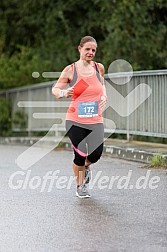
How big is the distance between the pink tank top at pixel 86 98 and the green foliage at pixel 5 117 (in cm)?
1431

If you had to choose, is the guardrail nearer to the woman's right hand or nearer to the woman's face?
the woman's face

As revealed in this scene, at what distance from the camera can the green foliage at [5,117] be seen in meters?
24.7

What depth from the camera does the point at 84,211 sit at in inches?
372

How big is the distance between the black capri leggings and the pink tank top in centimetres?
7

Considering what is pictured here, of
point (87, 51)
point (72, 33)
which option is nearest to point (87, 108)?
point (87, 51)

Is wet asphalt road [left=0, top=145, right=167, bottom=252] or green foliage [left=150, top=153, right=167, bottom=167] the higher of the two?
wet asphalt road [left=0, top=145, right=167, bottom=252]

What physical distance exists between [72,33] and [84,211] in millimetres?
17896

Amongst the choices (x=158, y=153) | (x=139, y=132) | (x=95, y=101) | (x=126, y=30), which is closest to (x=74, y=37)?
(x=126, y=30)

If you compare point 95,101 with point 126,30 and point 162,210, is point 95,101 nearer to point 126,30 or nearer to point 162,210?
point 162,210

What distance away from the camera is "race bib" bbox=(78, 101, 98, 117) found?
1033 cm

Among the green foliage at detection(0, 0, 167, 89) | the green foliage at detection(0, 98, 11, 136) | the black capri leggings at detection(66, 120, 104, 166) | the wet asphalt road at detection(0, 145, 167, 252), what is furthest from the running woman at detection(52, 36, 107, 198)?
the green foliage at detection(0, 98, 11, 136)

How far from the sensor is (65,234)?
315 inches

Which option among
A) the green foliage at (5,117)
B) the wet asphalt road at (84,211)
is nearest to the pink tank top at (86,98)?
the wet asphalt road at (84,211)

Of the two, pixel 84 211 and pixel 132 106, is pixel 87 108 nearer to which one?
pixel 84 211
